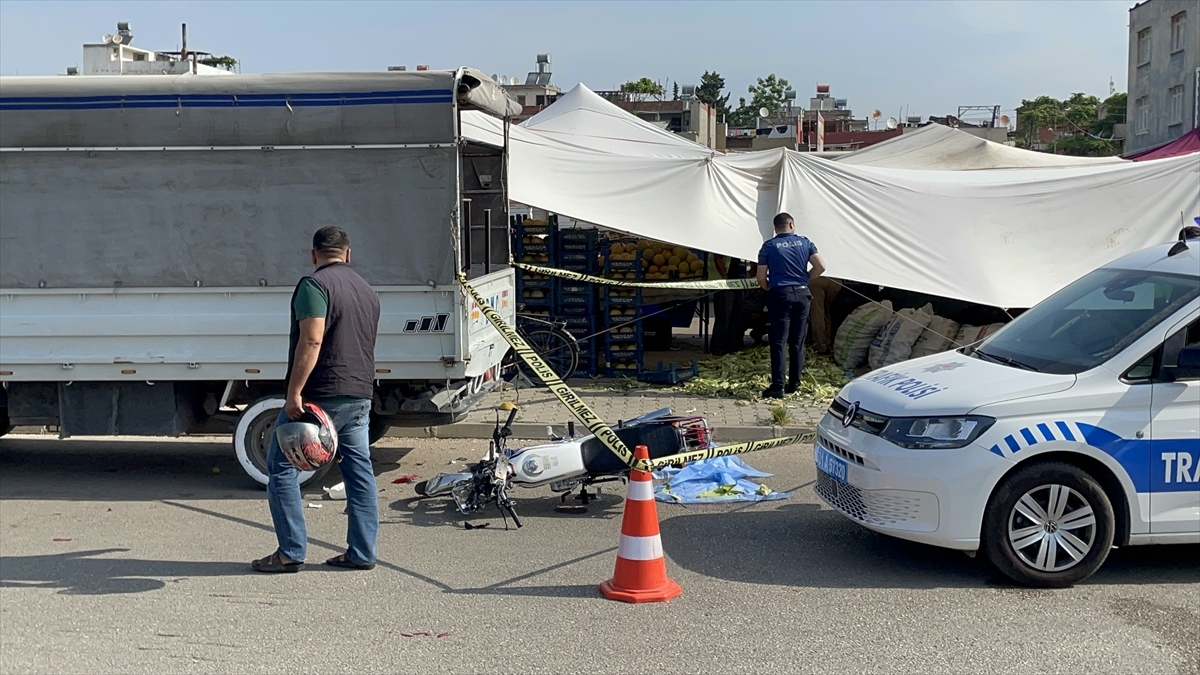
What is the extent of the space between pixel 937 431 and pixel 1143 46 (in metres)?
47.1

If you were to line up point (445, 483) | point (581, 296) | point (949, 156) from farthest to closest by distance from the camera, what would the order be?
point (949, 156), point (581, 296), point (445, 483)

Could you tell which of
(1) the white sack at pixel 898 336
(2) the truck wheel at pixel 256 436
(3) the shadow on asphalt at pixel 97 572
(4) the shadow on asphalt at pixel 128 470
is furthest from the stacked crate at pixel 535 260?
(3) the shadow on asphalt at pixel 97 572

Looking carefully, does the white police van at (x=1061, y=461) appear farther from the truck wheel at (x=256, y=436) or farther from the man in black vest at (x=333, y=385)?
the truck wheel at (x=256, y=436)

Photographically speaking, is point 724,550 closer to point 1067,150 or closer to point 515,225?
point 515,225

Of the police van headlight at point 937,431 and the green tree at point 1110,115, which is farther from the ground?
the green tree at point 1110,115

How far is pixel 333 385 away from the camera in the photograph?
5.79 metres

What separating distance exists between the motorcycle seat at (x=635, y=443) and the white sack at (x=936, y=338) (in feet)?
20.4

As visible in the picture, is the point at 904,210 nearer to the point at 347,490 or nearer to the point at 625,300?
the point at 625,300

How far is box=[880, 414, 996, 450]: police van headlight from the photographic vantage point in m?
5.46

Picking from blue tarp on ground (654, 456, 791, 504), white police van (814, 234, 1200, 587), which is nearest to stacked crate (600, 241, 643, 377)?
blue tarp on ground (654, 456, 791, 504)

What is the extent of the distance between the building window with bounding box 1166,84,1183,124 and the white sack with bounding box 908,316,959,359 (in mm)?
35266

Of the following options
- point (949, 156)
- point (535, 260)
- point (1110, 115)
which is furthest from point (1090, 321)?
point (1110, 115)

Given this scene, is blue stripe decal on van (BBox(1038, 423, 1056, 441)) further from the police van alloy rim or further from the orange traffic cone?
the orange traffic cone

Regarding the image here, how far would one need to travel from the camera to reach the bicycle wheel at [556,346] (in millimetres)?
12461
